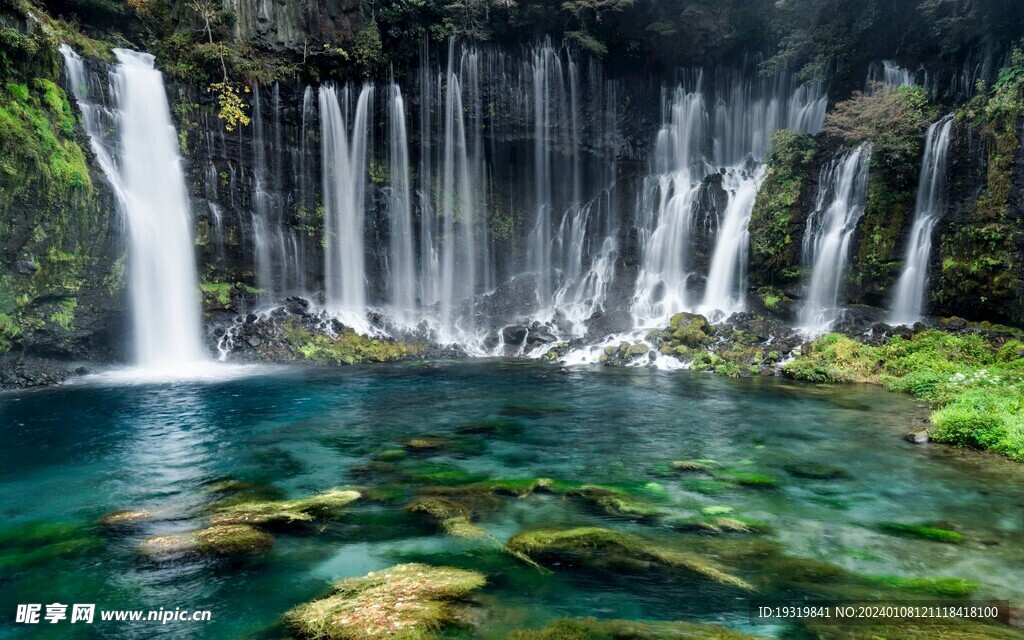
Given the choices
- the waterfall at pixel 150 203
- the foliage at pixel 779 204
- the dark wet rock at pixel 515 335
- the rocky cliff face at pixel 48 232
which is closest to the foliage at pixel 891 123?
the foliage at pixel 779 204

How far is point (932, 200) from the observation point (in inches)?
696

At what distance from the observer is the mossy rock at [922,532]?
5785 mm

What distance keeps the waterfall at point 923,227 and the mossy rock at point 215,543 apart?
18908 mm

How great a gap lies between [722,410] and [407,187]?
61.4 ft

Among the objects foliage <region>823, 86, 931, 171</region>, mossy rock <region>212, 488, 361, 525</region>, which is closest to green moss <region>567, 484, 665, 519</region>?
mossy rock <region>212, 488, 361, 525</region>

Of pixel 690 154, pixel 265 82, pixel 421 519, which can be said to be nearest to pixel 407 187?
pixel 265 82

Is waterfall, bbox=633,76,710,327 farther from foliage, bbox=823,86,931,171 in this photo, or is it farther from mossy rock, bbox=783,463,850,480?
mossy rock, bbox=783,463,850,480

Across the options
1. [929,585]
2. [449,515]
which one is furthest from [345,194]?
[929,585]

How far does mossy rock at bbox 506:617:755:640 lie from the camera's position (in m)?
4.11

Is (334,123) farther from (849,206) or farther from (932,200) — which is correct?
(932,200)

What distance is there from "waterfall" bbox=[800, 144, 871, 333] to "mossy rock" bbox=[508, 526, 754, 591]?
15.9 metres

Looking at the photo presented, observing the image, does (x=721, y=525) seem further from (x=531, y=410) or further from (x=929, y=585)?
(x=531, y=410)

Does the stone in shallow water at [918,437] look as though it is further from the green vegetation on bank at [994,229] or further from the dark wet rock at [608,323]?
the dark wet rock at [608,323]

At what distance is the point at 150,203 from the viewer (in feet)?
64.3
